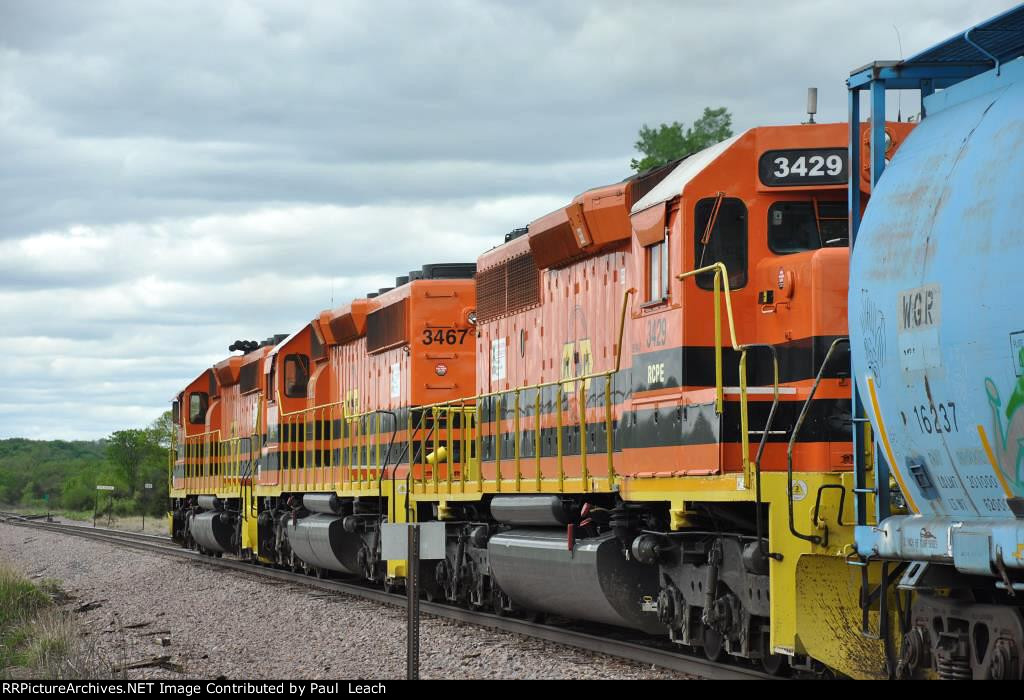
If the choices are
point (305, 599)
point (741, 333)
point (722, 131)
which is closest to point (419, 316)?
point (305, 599)

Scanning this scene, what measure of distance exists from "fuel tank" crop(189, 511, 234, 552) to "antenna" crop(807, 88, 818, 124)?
867 inches

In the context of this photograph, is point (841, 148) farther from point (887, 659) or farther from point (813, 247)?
point (887, 659)

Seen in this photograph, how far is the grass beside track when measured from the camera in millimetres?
12117

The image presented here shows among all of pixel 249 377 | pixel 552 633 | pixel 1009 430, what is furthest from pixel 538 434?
pixel 249 377

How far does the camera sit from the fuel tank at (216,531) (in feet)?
100.0

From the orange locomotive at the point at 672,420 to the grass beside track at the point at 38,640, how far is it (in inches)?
172

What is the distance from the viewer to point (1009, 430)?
6.67 metres

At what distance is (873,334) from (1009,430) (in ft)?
4.67

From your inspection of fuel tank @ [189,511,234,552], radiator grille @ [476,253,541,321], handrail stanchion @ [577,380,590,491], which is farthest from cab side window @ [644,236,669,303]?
fuel tank @ [189,511,234,552]

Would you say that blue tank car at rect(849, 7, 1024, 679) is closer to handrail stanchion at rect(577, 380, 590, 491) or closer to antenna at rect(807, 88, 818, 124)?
antenna at rect(807, 88, 818, 124)

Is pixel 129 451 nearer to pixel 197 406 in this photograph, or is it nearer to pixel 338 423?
pixel 197 406

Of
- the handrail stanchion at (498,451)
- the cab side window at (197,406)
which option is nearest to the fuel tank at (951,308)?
the handrail stanchion at (498,451)

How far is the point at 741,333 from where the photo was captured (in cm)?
1081

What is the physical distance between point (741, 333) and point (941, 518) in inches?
134
